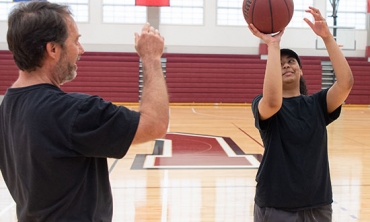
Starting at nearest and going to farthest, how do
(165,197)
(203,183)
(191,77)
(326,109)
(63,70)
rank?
(63,70) < (326,109) < (165,197) < (203,183) < (191,77)

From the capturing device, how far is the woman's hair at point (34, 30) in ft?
4.31

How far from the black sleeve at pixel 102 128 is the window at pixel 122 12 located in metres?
15.5

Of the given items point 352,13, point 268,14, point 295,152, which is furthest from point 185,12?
point 295,152

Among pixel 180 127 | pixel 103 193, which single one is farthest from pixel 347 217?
pixel 180 127

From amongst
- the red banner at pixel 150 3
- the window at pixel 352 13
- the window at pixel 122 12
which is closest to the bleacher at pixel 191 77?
the window at pixel 122 12

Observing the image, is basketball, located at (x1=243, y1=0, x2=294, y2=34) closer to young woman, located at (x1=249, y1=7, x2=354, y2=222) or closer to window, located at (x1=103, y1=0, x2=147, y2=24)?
young woman, located at (x1=249, y1=7, x2=354, y2=222)

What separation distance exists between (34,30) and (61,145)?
14.1 inches

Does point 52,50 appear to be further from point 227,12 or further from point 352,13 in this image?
point 352,13

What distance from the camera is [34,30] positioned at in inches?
51.7

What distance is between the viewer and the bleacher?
616 inches

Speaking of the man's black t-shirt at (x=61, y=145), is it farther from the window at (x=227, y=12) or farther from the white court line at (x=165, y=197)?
the window at (x=227, y=12)

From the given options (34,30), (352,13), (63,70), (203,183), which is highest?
(352,13)

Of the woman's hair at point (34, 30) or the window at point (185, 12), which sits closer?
the woman's hair at point (34, 30)

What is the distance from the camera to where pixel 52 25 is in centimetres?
134
